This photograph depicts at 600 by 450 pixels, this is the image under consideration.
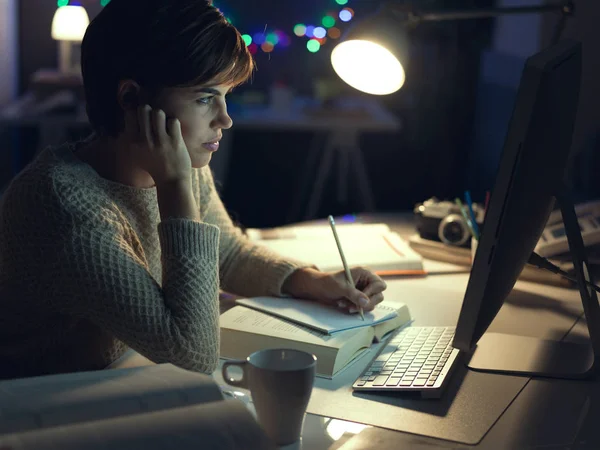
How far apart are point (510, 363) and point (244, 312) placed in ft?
1.25

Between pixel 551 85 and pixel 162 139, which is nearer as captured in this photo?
pixel 551 85

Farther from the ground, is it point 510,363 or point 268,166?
point 510,363

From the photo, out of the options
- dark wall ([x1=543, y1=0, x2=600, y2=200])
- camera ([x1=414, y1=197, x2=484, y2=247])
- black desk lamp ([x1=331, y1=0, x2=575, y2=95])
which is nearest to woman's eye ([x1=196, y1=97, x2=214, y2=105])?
black desk lamp ([x1=331, y1=0, x2=575, y2=95])

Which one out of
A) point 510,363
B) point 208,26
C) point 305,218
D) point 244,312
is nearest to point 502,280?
point 510,363

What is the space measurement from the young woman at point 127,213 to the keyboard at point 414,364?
92 mm

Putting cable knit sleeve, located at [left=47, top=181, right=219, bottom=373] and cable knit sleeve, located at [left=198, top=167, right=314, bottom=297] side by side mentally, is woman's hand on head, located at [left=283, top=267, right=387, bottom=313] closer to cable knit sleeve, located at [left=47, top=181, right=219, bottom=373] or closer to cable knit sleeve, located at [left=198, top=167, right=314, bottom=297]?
cable knit sleeve, located at [left=198, top=167, right=314, bottom=297]

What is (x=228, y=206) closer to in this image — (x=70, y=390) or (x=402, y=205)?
(x=402, y=205)

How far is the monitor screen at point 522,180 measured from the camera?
2.62ft

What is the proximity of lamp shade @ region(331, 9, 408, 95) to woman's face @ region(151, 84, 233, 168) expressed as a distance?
406 millimetres

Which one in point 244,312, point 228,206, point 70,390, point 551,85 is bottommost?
point 228,206

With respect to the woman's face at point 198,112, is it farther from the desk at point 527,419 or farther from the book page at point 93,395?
the book page at point 93,395

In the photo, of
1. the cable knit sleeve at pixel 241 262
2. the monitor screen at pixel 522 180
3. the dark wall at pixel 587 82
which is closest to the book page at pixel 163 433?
the monitor screen at pixel 522 180

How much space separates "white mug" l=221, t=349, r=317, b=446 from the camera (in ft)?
2.41

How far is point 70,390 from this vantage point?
68 cm
